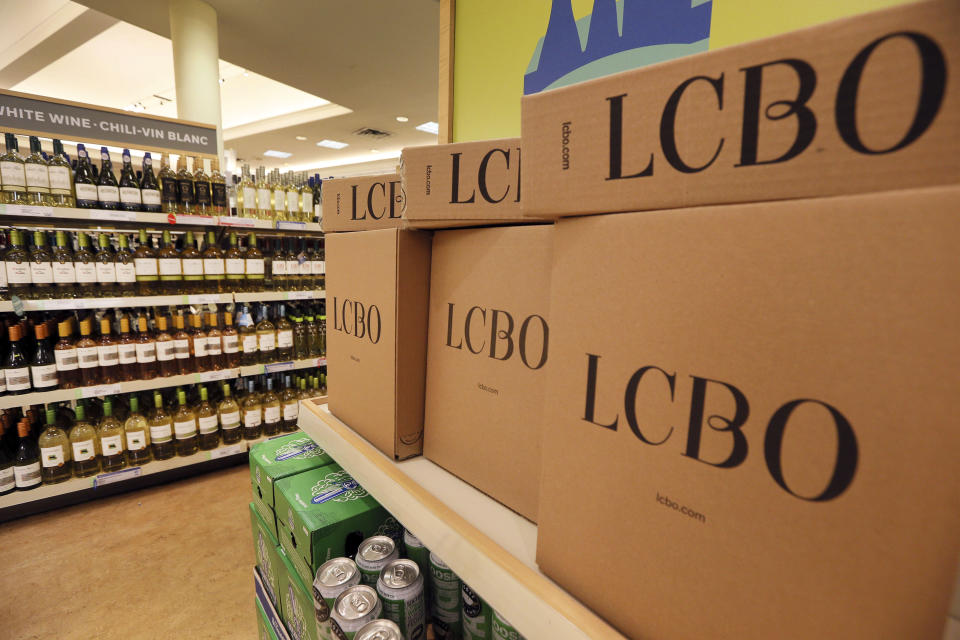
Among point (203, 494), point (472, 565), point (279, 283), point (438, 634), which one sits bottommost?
point (203, 494)

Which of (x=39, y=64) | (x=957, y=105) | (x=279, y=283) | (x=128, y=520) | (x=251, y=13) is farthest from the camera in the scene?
(x=39, y=64)

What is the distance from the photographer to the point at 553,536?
1.66 feet

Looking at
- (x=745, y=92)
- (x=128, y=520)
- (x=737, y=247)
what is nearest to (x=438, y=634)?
(x=737, y=247)

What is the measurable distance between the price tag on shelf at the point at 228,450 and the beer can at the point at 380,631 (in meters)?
A: 2.27

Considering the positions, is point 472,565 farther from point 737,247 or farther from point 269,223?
point 269,223

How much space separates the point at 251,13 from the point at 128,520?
362 cm

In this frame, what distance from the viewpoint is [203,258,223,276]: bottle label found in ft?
7.68

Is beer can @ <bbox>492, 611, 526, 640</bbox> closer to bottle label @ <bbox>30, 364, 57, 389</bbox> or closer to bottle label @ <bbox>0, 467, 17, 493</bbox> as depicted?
bottle label @ <bbox>30, 364, 57, 389</bbox>

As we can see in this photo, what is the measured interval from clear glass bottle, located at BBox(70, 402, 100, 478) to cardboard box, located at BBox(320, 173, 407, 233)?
214 centimetres

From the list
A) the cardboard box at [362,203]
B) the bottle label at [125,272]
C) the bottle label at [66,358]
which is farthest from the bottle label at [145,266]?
the cardboard box at [362,203]

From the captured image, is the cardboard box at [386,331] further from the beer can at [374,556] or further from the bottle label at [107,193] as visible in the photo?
the bottle label at [107,193]

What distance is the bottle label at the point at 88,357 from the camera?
2066 mm

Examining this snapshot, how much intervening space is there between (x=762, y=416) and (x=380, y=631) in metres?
0.70

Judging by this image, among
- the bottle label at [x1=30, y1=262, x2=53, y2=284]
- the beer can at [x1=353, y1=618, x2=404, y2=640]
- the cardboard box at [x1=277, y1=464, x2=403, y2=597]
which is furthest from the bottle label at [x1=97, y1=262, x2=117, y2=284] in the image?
the beer can at [x1=353, y1=618, x2=404, y2=640]
